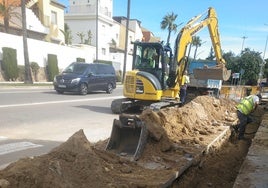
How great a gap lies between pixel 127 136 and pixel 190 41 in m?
6.92

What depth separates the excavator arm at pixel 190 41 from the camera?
1280cm

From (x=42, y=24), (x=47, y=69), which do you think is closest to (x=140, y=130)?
(x=47, y=69)

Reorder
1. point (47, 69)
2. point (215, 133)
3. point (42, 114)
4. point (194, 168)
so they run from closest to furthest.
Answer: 1. point (194, 168)
2. point (215, 133)
3. point (42, 114)
4. point (47, 69)

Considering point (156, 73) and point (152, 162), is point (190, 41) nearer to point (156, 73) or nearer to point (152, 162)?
point (156, 73)

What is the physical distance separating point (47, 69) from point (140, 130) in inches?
1113

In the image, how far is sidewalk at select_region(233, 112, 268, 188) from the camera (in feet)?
17.1

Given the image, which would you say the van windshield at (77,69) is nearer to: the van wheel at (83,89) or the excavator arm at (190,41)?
the van wheel at (83,89)

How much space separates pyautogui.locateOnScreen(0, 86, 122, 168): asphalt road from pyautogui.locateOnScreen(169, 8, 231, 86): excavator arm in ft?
10.1

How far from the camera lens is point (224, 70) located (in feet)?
47.1

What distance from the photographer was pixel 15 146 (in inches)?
305

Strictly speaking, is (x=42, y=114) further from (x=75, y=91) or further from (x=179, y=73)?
(x=75, y=91)

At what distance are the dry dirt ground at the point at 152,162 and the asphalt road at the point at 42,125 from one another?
5.19 feet

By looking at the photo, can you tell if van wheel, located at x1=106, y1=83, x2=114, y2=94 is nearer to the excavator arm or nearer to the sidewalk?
the excavator arm

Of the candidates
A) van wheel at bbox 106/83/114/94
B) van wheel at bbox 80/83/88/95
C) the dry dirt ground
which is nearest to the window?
van wheel at bbox 106/83/114/94
